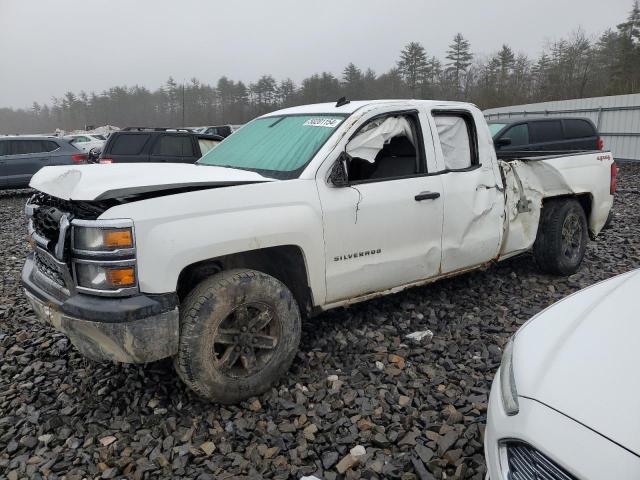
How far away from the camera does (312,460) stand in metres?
2.50

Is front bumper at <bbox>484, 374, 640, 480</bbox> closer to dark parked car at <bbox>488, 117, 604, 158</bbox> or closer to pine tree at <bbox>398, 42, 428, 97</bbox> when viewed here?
dark parked car at <bbox>488, 117, 604, 158</bbox>

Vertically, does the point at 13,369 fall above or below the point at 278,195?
below

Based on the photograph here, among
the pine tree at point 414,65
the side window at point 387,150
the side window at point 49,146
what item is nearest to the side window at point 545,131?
the side window at point 387,150

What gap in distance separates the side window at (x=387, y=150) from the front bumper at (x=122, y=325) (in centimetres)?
175

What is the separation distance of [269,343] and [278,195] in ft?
3.08

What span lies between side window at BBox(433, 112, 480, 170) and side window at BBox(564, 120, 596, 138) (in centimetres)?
899

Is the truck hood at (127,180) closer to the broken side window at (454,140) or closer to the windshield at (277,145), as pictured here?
the windshield at (277,145)

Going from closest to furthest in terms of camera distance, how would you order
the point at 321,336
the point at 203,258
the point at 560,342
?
the point at 560,342, the point at 203,258, the point at 321,336

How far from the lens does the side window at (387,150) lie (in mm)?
3559

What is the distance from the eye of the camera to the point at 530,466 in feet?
5.23

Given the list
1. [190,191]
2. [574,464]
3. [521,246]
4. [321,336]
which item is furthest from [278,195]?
[521,246]

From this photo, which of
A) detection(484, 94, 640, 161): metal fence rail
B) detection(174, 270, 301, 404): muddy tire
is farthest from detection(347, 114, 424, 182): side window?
detection(484, 94, 640, 161): metal fence rail

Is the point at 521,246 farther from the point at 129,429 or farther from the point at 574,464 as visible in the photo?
the point at 129,429

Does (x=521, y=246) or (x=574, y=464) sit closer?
(x=574, y=464)
